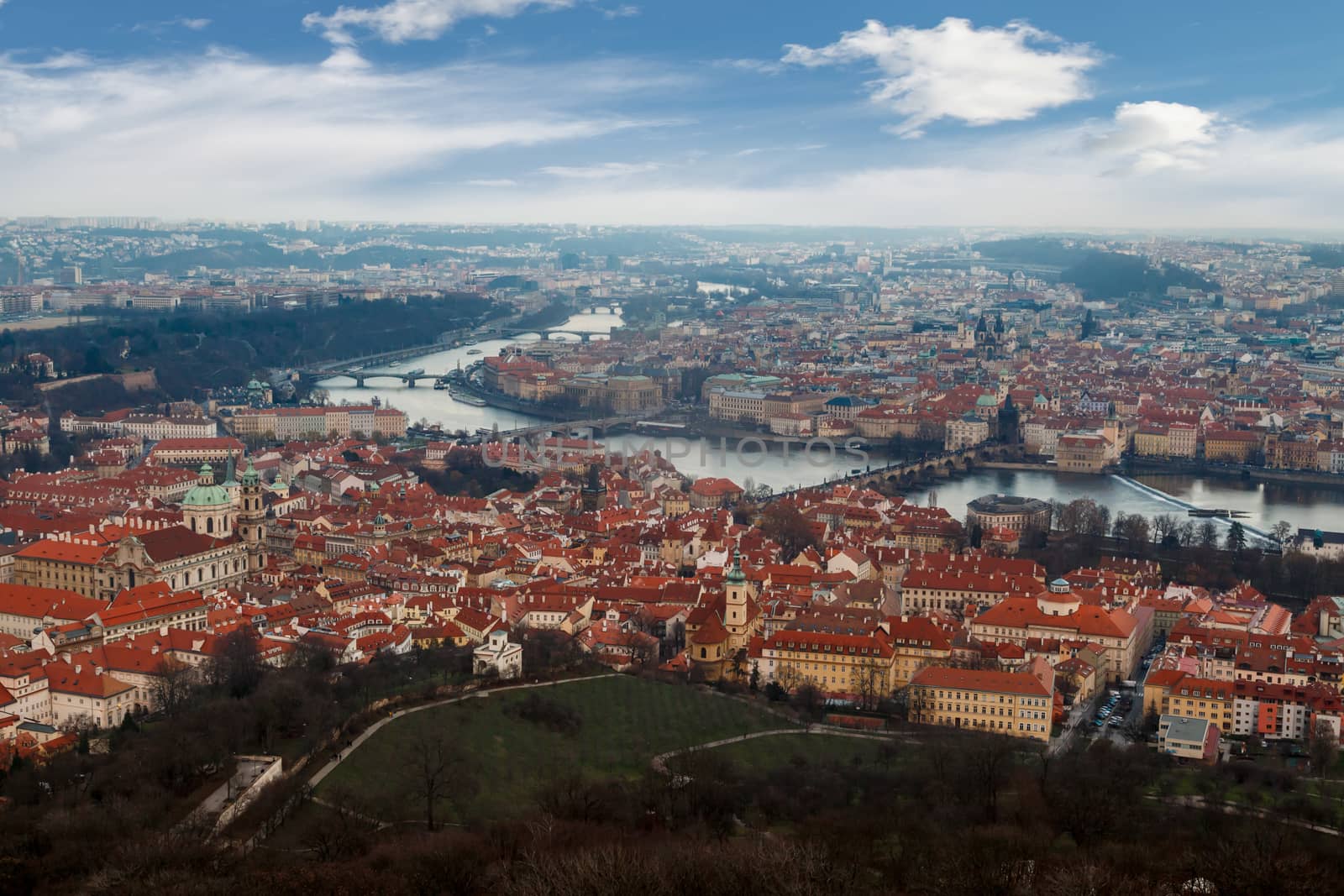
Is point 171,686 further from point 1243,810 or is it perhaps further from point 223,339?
point 223,339

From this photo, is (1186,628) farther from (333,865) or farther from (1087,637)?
(333,865)

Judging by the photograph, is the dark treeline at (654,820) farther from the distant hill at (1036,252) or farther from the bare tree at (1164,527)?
the distant hill at (1036,252)

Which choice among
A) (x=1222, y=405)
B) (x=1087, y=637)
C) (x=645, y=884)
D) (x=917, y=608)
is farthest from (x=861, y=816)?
(x=1222, y=405)

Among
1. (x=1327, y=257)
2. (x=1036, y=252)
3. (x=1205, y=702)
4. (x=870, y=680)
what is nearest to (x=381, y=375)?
(x=870, y=680)

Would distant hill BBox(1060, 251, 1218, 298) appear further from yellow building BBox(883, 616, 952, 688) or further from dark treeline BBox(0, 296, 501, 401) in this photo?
yellow building BBox(883, 616, 952, 688)

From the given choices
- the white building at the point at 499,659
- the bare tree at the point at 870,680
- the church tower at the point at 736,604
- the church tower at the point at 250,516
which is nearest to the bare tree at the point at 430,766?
the white building at the point at 499,659

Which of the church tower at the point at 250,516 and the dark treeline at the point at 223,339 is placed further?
the dark treeline at the point at 223,339
